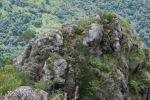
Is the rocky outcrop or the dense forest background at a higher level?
the rocky outcrop

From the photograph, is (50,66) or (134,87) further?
(134,87)

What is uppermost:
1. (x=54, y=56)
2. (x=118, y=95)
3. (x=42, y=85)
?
(x=54, y=56)

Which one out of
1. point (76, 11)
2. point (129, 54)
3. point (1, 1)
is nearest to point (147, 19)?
point (76, 11)

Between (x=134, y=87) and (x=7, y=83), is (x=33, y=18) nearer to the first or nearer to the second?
(x=134, y=87)

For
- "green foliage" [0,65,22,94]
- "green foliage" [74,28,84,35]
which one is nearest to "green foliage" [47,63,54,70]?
"green foliage" [0,65,22,94]

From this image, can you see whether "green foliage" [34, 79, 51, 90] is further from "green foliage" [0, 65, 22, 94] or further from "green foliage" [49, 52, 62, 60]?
"green foliage" [49, 52, 62, 60]

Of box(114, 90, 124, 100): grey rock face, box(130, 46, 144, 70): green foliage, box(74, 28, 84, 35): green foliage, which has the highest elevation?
box(74, 28, 84, 35): green foliage

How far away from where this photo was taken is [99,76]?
23.2 metres

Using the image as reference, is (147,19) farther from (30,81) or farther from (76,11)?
(30,81)

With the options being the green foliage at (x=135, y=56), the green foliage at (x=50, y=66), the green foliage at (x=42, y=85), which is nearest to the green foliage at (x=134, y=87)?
the green foliage at (x=135, y=56)

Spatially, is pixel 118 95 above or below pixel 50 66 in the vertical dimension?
below

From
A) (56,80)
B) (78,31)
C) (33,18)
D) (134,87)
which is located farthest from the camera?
(33,18)

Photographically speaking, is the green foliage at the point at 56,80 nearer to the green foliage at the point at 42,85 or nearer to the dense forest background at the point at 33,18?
the green foliage at the point at 42,85

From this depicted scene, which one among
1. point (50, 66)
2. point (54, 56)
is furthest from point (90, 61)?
point (50, 66)
